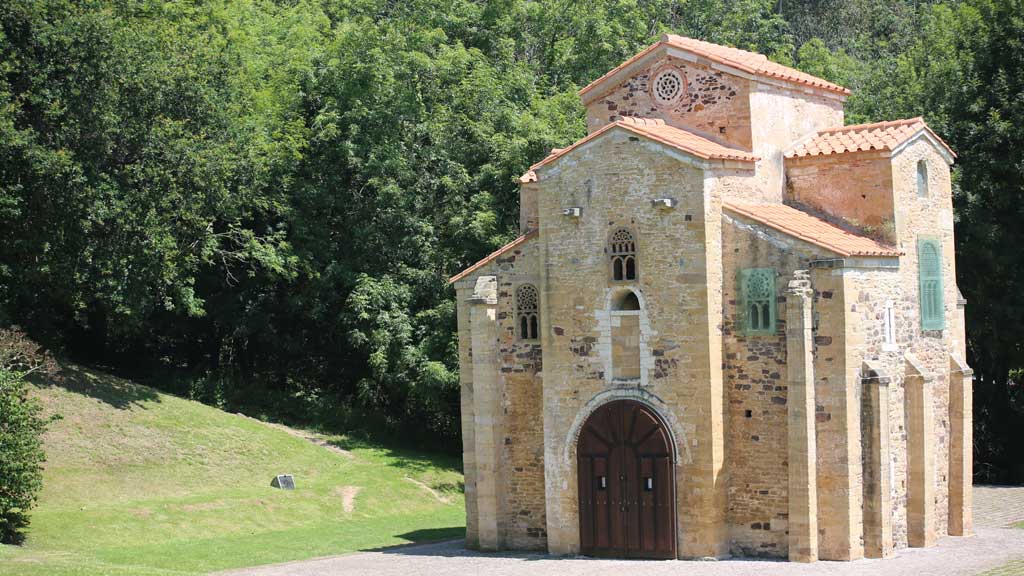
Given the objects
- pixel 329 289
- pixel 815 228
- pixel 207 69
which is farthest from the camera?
pixel 329 289

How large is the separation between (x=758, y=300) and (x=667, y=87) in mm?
5537

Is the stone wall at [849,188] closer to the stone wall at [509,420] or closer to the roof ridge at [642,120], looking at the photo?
the roof ridge at [642,120]

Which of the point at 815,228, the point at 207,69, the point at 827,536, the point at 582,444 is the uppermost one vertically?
the point at 207,69

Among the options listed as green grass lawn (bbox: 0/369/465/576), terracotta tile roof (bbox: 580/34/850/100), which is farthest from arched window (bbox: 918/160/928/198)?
green grass lawn (bbox: 0/369/465/576)

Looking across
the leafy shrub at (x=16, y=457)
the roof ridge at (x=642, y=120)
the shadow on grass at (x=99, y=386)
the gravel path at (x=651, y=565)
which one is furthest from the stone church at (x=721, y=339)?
the shadow on grass at (x=99, y=386)

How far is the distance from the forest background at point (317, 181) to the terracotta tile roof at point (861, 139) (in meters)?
10.8

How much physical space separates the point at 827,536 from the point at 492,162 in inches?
804

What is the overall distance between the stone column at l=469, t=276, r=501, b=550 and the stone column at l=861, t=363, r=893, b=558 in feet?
24.0

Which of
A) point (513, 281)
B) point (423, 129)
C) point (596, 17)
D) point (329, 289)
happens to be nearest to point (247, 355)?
point (329, 289)

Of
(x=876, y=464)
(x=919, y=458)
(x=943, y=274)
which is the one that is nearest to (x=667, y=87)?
(x=943, y=274)

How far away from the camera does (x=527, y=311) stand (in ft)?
88.2

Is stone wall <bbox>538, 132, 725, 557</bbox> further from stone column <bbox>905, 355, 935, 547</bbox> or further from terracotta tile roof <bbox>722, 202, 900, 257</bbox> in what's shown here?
stone column <bbox>905, 355, 935, 547</bbox>

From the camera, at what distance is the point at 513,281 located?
26.9 meters

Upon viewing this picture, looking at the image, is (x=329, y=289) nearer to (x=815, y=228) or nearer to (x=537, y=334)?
(x=537, y=334)
